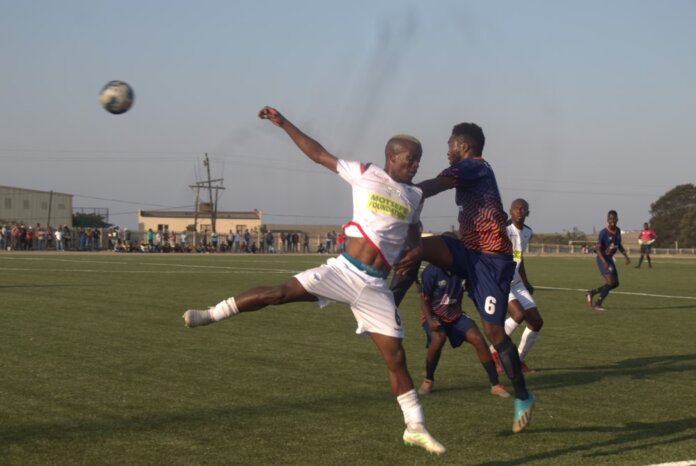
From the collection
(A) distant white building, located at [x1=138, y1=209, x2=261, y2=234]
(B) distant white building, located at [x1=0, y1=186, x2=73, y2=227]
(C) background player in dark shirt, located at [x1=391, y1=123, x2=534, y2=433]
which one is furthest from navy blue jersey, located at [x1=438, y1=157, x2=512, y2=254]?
(A) distant white building, located at [x1=138, y1=209, x2=261, y2=234]

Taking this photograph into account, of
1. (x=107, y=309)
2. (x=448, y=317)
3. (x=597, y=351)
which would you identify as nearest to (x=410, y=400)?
(x=448, y=317)

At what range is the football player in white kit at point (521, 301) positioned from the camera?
10461mm

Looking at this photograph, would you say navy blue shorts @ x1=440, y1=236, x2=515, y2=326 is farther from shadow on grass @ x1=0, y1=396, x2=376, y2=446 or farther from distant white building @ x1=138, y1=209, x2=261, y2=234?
distant white building @ x1=138, y1=209, x2=261, y2=234

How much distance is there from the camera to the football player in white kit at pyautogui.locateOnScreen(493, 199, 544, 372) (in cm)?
1046

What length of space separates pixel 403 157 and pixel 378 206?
397 millimetres

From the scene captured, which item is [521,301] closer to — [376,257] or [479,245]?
[479,245]

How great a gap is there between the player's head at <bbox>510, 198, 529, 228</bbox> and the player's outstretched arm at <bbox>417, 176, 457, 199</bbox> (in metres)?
4.72

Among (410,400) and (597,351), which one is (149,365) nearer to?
(410,400)

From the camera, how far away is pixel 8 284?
2292 cm

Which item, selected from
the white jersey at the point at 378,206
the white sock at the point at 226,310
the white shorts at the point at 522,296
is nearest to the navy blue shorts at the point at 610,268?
the white shorts at the point at 522,296

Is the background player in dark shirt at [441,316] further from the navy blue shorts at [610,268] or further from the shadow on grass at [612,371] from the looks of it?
the navy blue shorts at [610,268]

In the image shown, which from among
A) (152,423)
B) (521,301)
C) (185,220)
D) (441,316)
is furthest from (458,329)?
(185,220)

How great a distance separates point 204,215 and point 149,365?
344 ft

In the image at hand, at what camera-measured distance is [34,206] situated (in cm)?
9188
